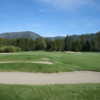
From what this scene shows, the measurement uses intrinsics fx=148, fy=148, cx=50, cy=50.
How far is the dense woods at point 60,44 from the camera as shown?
53.6 metres

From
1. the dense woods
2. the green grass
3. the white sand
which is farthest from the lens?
the dense woods

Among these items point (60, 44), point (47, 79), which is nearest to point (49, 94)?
point (47, 79)

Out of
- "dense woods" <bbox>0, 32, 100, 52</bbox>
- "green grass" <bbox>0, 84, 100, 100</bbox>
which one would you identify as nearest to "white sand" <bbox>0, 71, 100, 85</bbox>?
"green grass" <bbox>0, 84, 100, 100</bbox>

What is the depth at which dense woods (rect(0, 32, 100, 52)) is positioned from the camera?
2109 inches

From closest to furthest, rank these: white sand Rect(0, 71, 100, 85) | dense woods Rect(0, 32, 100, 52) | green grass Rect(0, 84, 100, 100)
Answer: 1. green grass Rect(0, 84, 100, 100)
2. white sand Rect(0, 71, 100, 85)
3. dense woods Rect(0, 32, 100, 52)

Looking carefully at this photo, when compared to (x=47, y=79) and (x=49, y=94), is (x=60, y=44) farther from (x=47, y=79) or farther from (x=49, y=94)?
(x=49, y=94)

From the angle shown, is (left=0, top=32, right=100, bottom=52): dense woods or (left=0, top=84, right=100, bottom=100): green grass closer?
(left=0, top=84, right=100, bottom=100): green grass

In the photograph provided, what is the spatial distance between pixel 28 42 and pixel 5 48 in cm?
1295

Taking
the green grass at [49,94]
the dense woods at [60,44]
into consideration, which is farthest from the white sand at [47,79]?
the dense woods at [60,44]

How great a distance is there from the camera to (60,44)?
57281 millimetres

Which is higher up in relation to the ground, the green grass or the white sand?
the green grass

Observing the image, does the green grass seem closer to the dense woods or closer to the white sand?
the white sand

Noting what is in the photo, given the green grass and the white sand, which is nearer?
the green grass

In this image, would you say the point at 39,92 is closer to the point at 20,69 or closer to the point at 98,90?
the point at 98,90
